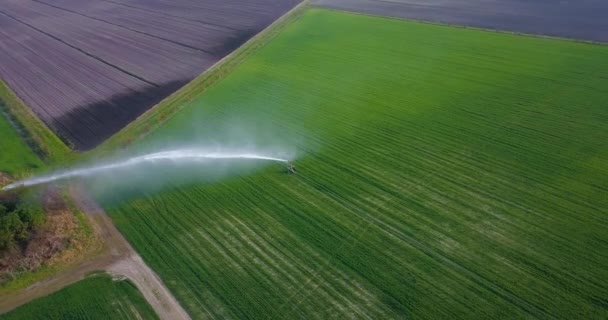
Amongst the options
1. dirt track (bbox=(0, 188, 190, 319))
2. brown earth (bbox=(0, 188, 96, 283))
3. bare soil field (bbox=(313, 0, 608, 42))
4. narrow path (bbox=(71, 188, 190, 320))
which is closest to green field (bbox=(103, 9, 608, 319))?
narrow path (bbox=(71, 188, 190, 320))

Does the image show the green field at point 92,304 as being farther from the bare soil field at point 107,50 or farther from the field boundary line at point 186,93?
the bare soil field at point 107,50

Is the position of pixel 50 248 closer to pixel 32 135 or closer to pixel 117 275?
pixel 117 275

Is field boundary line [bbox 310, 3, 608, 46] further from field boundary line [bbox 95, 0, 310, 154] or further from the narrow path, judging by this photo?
the narrow path

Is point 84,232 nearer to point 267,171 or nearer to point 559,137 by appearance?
point 267,171

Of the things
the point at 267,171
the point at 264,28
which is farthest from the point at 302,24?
the point at 267,171

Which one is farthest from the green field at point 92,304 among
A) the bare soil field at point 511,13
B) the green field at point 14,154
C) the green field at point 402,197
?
the bare soil field at point 511,13
